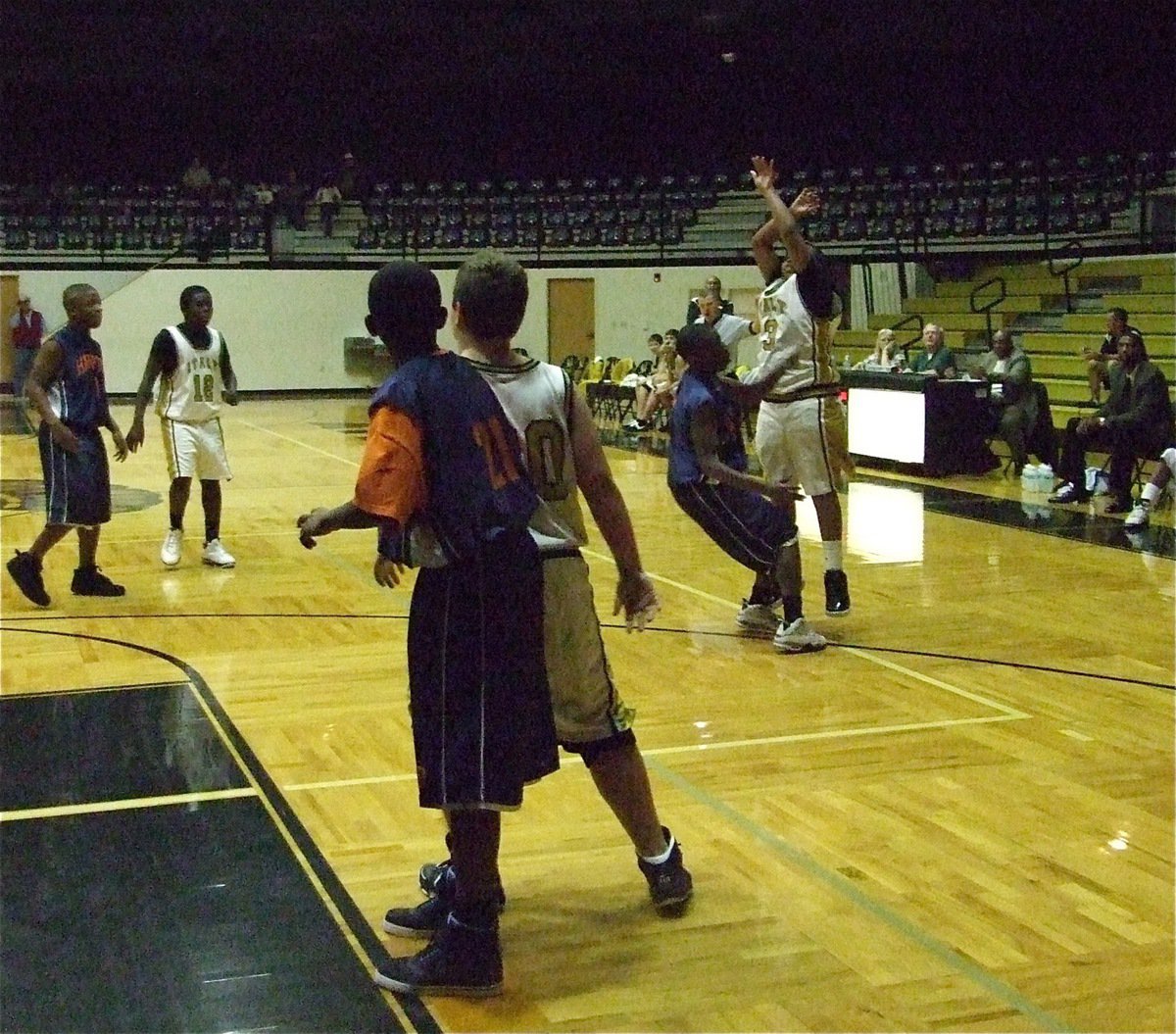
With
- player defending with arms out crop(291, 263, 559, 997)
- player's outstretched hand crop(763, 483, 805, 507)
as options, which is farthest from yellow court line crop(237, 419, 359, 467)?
player defending with arms out crop(291, 263, 559, 997)

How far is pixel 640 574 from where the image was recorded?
3568 mm

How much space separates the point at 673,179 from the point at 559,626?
23.2m

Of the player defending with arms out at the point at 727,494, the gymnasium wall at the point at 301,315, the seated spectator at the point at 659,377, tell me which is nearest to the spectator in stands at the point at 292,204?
the gymnasium wall at the point at 301,315

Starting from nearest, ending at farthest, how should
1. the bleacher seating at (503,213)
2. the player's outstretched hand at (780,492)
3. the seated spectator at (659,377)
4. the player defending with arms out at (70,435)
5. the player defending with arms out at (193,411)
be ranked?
the player's outstretched hand at (780,492) < the player defending with arms out at (70,435) < the player defending with arms out at (193,411) < the seated spectator at (659,377) < the bleacher seating at (503,213)

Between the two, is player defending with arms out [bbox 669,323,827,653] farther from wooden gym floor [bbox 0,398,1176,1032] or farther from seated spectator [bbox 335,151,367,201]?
seated spectator [bbox 335,151,367,201]

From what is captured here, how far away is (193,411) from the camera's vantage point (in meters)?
8.91

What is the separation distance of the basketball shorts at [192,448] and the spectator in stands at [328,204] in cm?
1792

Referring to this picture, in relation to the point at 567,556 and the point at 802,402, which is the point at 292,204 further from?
the point at 567,556

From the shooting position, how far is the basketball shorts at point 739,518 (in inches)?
252

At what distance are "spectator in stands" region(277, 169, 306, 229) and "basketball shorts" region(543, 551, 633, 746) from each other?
77.9ft

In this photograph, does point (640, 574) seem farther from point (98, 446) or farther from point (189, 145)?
point (189, 145)

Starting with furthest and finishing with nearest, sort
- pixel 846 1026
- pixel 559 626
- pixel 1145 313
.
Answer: pixel 1145 313 < pixel 559 626 < pixel 846 1026

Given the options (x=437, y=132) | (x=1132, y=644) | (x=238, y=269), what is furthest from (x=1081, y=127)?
(x=1132, y=644)

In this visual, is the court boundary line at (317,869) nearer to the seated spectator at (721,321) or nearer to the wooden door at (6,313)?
the seated spectator at (721,321)
